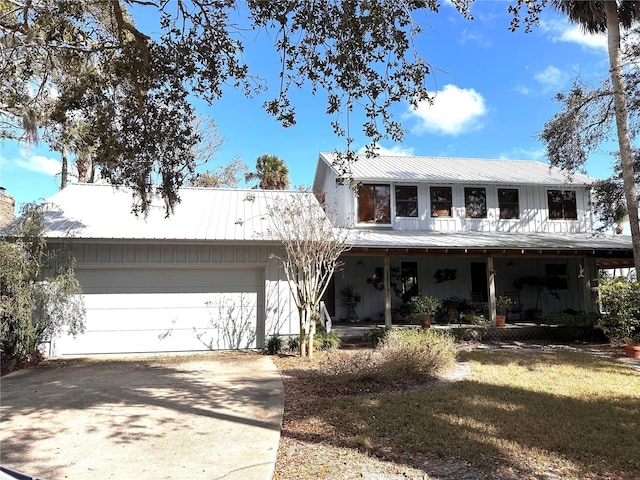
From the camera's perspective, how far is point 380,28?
4.87m

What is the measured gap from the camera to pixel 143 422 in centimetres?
507

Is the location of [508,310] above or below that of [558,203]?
below

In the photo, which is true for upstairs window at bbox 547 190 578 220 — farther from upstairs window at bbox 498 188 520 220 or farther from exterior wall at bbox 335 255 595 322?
exterior wall at bbox 335 255 595 322

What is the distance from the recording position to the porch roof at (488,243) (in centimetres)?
1166

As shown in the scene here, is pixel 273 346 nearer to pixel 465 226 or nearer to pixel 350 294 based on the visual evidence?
pixel 350 294

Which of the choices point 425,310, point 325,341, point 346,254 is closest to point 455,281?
point 425,310

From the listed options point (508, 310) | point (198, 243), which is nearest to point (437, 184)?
point (508, 310)

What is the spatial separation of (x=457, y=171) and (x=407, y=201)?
2.79 m

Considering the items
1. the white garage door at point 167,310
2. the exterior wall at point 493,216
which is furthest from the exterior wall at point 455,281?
the white garage door at point 167,310

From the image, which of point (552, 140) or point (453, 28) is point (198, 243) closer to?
point (453, 28)

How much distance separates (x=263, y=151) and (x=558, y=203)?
14.5 meters

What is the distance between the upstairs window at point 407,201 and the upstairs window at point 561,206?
5.23m

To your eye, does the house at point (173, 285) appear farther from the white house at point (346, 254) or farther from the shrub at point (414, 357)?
the shrub at point (414, 357)

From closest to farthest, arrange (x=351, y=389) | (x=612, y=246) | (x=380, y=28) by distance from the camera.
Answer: (x=380, y=28)
(x=351, y=389)
(x=612, y=246)
